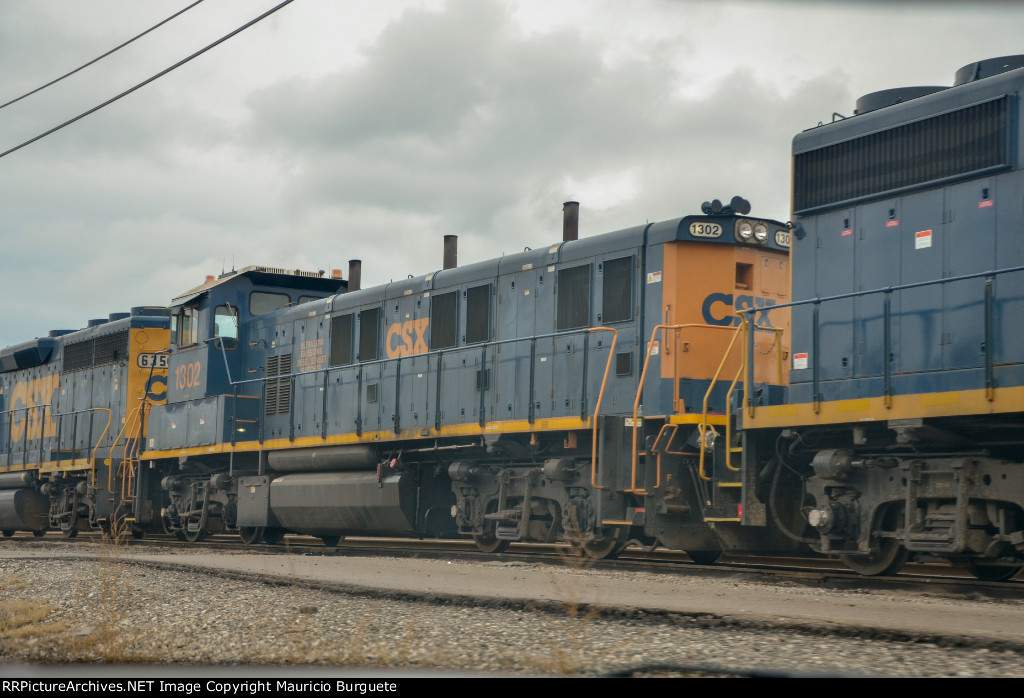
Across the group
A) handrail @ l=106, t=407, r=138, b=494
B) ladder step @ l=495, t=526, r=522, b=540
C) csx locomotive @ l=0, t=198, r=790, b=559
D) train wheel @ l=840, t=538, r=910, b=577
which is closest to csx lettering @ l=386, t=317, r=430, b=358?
csx locomotive @ l=0, t=198, r=790, b=559

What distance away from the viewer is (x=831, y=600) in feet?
25.2

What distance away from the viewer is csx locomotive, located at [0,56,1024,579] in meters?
8.88

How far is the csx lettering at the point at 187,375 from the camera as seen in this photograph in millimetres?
18172

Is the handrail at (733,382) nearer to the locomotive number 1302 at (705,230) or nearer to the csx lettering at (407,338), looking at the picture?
the locomotive number 1302 at (705,230)

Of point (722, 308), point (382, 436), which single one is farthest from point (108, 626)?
point (382, 436)

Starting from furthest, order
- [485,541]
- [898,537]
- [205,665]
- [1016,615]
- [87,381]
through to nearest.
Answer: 1. [87,381]
2. [485,541]
3. [898,537]
4. [1016,615]
5. [205,665]

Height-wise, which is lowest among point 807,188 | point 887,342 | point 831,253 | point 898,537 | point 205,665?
point 205,665

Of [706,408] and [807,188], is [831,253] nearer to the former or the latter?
[807,188]

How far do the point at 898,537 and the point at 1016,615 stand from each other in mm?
2151

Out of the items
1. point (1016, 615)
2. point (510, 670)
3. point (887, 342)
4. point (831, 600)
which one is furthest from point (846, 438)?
point (510, 670)

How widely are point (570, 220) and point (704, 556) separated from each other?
345 inches

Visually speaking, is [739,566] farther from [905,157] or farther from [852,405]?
[905,157]

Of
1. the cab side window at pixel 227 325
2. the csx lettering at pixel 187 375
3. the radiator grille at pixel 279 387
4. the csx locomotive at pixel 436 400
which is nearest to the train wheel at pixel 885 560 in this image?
the csx locomotive at pixel 436 400

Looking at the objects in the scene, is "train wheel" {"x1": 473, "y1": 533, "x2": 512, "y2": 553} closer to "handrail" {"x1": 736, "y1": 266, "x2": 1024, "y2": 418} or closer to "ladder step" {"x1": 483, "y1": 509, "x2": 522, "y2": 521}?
"ladder step" {"x1": 483, "y1": 509, "x2": 522, "y2": 521}
